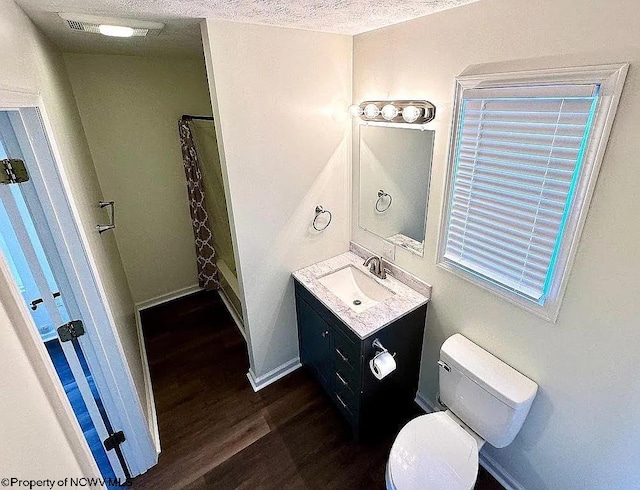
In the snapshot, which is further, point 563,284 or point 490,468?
point 490,468

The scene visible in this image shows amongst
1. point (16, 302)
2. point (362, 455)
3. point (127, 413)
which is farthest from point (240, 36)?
point (362, 455)

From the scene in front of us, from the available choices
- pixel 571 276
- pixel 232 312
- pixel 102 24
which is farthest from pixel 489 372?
pixel 102 24

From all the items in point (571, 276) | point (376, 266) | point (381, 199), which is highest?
A: point (381, 199)

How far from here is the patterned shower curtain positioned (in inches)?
114

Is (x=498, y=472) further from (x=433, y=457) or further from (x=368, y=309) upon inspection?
(x=368, y=309)

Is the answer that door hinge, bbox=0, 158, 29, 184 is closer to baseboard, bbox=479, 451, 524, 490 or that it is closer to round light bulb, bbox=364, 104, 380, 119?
round light bulb, bbox=364, 104, 380, 119

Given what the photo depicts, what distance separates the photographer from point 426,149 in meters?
1.72

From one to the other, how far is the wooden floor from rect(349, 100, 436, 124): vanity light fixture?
6.18 feet

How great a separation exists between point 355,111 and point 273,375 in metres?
1.95

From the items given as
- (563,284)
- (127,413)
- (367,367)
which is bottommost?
(127,413)

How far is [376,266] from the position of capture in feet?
7.01

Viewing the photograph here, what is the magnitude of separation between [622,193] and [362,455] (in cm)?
Answer: 182

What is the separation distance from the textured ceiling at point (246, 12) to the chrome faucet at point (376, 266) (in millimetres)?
1324

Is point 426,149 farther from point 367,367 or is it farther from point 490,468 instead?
point 490,468
